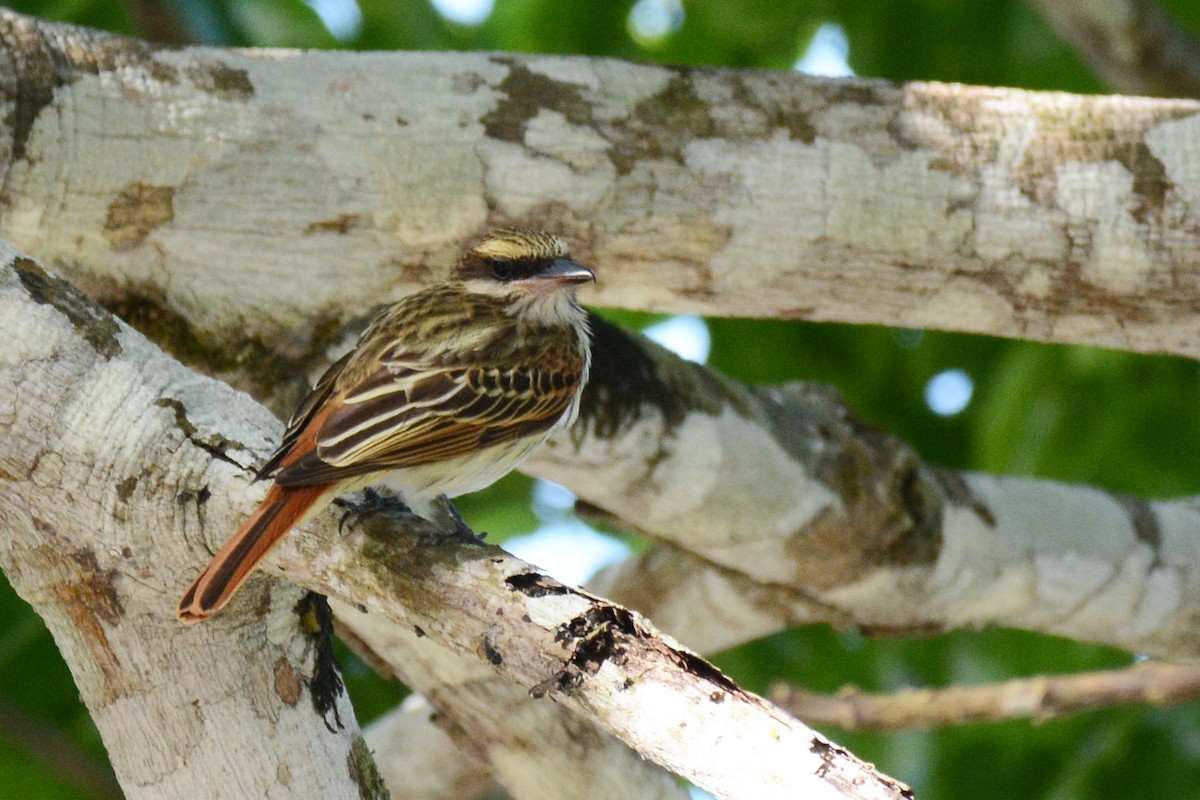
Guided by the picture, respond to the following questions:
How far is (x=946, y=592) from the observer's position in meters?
4.89

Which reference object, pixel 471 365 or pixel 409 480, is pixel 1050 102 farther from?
pixel 409 480

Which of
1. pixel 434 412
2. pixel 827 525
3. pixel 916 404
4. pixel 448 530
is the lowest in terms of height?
pixel 448 530

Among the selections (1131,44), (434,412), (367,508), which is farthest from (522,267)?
(1131,44)

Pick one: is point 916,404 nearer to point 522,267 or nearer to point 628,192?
point 628,192

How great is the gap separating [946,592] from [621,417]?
1.37 metres

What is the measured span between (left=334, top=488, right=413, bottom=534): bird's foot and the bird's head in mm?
674

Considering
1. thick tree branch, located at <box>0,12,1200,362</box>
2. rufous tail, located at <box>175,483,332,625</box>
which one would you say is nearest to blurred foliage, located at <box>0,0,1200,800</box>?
thick tree branch, located at <box>0,12,1200,362</box>

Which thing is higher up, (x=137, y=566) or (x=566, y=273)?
(x=566, y=273)

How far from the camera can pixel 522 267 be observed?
145 inches

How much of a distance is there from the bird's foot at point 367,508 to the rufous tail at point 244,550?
12 centimetres

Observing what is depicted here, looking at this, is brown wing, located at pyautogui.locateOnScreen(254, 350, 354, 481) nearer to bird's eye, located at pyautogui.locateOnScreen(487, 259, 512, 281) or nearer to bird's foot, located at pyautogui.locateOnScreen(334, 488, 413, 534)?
bird's foot, located at pyautogui.locateOnScreen(334, 488, 413, 534)

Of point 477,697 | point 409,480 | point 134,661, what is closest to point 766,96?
point 409,480

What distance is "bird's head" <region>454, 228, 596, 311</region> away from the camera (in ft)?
12.0

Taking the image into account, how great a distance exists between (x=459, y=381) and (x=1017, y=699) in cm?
208
